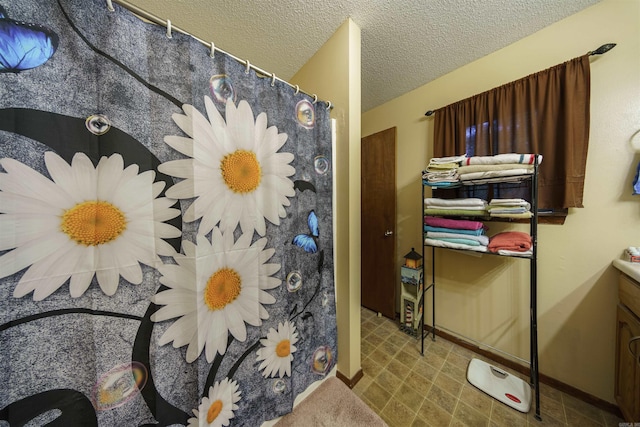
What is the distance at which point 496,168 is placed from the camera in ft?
3.48

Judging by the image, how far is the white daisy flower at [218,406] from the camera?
0.72 m

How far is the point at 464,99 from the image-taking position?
1416mm

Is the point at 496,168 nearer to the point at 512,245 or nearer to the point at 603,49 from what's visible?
the point at 512,245

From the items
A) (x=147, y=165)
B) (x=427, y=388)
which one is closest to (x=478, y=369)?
(x=427, y=388)

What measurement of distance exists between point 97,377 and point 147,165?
0.66m

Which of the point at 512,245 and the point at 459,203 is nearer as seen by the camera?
the point at 512,245

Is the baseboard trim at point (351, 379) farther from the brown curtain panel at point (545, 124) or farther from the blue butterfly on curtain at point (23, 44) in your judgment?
the blue butterfly on curtain at point (23, 44)

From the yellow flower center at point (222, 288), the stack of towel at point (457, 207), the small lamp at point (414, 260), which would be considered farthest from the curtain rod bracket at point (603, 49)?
the yellow flower center at point (222, 288)

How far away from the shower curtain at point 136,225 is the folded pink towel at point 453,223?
40.2 inches

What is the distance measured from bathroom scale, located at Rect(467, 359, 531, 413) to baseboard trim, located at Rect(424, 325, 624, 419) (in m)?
0.09

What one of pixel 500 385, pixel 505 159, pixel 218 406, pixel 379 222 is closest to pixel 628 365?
pixel 500 385

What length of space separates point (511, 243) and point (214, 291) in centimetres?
152

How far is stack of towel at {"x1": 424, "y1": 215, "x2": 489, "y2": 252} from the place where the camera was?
45.7 inches

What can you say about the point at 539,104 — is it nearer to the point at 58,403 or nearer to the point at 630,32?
the point at 630,32
